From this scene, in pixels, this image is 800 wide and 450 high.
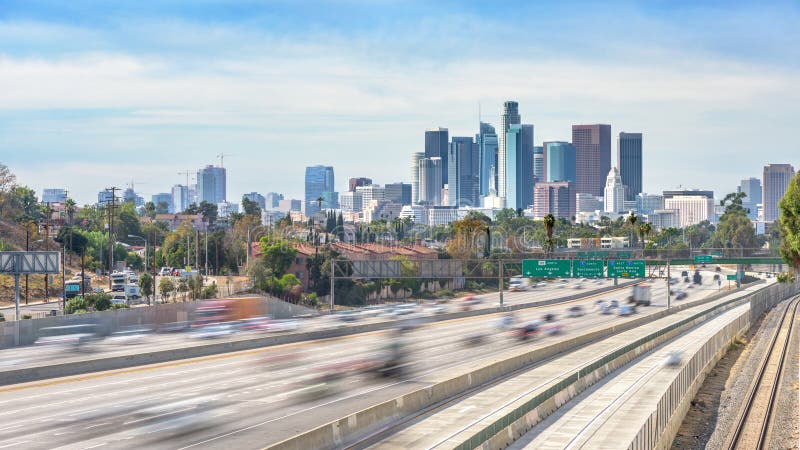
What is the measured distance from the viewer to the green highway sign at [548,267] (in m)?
113

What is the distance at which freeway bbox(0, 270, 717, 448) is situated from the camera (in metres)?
34.5

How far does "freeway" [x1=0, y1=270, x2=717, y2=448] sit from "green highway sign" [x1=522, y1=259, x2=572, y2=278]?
45827 millimetres

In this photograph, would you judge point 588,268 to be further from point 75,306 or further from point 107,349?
point 107,349

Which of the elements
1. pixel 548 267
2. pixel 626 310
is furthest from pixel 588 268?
pixel 626 310

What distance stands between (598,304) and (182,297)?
180ft

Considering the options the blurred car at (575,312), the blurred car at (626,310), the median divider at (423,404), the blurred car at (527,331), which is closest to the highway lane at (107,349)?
the blurred car at (527,331)

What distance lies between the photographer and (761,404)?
2029 inches

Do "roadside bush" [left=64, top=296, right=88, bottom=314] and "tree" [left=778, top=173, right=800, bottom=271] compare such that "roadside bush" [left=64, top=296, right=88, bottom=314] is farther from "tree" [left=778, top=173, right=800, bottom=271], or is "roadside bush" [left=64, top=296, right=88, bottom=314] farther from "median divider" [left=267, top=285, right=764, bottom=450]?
"tree" [left=778, top=173, right=800, bottom=271]

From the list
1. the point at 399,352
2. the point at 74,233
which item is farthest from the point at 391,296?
the point at 399,352

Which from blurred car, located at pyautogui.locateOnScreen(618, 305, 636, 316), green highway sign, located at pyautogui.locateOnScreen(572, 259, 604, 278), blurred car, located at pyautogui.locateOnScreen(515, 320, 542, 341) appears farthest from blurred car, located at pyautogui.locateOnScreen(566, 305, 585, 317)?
blurred car, located at pyautogui.locateOnScreen(515, 320, 542, 341)

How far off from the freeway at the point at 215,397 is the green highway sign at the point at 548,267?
150 ft

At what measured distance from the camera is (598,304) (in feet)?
431

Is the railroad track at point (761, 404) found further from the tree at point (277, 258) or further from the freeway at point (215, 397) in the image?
the tree at point (277, 258)

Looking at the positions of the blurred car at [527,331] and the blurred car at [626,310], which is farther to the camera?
the blurred car at [626,310]
